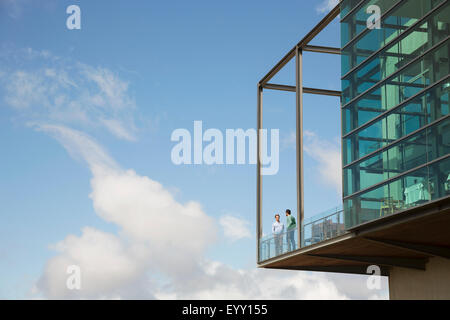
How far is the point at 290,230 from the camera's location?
99.0 ft

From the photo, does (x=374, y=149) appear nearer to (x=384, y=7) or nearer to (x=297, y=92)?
(x=384, y=7)

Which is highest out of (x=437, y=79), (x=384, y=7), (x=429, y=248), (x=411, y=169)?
(x=384, y=7)

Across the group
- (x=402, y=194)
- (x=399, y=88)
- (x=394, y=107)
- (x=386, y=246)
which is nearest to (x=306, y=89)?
(x=386, y=246)

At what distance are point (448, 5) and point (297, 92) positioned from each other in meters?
10.1

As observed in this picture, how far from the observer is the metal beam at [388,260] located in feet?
93.6

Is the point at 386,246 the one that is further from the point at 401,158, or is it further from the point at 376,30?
the point at 376,30

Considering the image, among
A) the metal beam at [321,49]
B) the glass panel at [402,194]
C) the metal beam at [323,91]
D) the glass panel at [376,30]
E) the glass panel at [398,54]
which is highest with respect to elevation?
the metal beam at [321,49]

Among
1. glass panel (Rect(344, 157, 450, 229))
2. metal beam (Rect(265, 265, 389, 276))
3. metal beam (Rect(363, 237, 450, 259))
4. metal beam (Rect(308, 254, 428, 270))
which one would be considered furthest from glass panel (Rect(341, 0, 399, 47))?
metal beam (Rect(265, 265, 389, 276))

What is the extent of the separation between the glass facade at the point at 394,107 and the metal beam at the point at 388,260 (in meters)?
4.19

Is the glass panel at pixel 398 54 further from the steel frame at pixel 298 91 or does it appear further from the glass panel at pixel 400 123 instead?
the steel frame at pixel 298 91

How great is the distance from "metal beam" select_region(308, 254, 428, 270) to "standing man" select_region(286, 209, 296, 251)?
3.82 ft


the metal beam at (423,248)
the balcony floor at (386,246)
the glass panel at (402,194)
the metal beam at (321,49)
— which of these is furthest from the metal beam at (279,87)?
the metal beam at (423,248)
